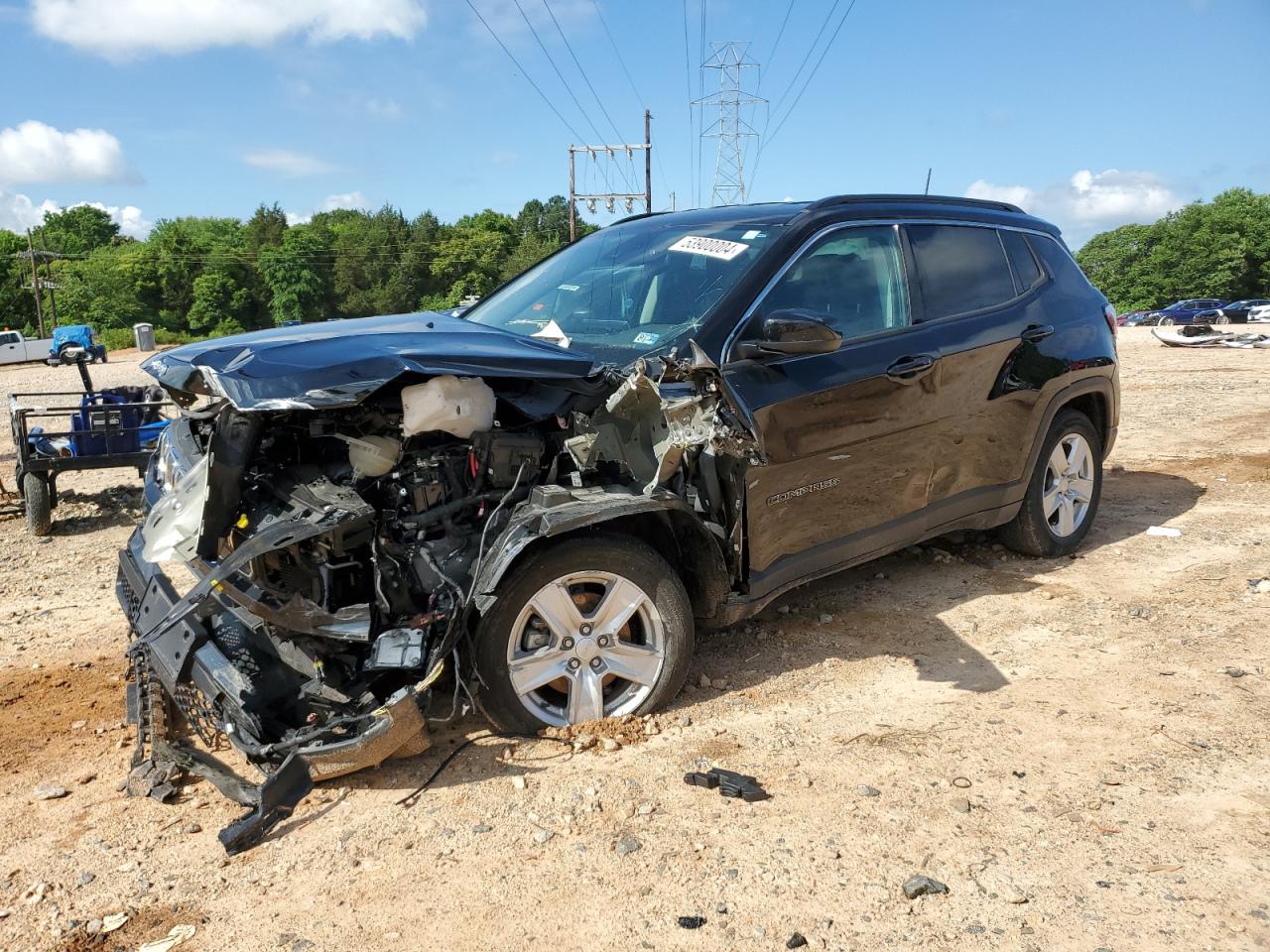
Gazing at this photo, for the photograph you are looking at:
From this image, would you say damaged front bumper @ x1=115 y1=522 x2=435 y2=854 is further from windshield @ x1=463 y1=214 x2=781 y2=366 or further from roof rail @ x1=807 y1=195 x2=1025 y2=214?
roof rail @ x1=807 y1=195 x2=1025 y2=214

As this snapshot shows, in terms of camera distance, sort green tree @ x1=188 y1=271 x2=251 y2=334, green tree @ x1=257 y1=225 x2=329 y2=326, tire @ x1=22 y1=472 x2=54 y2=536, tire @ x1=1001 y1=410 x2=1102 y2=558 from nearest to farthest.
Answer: tire @ x1=1001 y1=410 x2=1102 y2=558, tire @ x1=22 y1=472 x2=54 y2=536, green tree @ x1=188 y1=271 x2=251 y2=334, green tree @ x1=257 y1=225 x2=329 y2=326

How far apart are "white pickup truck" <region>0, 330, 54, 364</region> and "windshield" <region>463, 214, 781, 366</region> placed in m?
42.1

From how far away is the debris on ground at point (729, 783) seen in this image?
306cm

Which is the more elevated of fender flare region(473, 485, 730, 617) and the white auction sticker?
the white auction sticker

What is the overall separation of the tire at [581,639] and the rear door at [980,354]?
178 centimetres

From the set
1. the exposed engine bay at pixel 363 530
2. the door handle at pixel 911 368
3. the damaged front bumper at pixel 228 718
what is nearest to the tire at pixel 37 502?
the exposed engine bay at pixel 363 530

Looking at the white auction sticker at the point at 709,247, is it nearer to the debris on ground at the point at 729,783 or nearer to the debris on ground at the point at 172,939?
the debris on ground at the point at 729,783

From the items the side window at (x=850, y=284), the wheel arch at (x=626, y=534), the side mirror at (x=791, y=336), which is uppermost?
the side window at (x=850, y=284)

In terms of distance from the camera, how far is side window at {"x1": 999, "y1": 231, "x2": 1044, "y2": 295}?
507cm

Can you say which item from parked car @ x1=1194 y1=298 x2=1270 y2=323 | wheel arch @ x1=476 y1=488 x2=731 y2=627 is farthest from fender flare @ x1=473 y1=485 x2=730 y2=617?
parked car @ x1=1194 y1=298 x2=1270 y2=323

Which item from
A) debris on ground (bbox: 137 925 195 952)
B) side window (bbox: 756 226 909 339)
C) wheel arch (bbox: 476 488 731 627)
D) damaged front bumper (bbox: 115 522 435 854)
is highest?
side window (bbox: 756 226 909 339)

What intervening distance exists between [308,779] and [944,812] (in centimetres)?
209

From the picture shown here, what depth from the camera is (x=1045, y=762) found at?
3273 millimetres

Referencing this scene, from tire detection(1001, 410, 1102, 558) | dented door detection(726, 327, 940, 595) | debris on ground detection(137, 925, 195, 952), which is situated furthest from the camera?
tire detection(1001, 410, 1102, 558)
